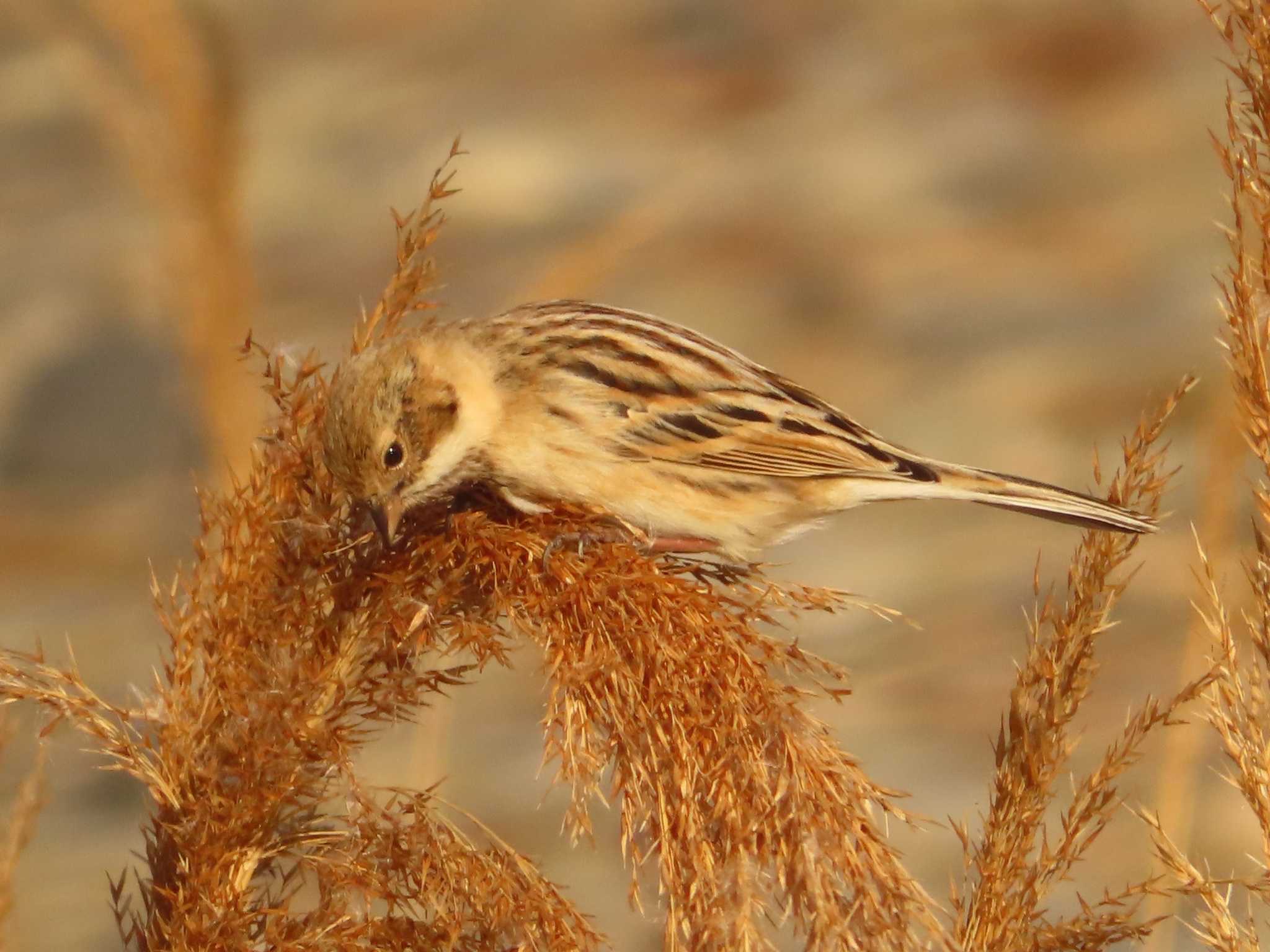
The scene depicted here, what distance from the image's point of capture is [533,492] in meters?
1.77

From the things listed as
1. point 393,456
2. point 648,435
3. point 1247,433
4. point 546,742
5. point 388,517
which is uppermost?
point 648,435

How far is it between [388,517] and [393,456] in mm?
115

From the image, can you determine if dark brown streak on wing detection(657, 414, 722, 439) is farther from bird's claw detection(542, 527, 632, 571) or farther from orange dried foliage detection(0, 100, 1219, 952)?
orange dried foliage detection(0, 100, 1219, 952)

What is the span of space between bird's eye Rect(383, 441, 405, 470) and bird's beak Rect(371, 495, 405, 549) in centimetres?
4

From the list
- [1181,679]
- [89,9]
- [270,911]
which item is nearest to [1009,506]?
[1181,679]

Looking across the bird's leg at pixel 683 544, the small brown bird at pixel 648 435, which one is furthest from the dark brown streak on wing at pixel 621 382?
the bird's leg at pixel 683 544

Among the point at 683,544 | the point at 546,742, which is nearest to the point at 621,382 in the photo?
the point at 683,544

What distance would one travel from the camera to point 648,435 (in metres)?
1.92

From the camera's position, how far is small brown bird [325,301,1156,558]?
1766 millimetres

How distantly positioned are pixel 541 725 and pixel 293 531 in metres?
0.33

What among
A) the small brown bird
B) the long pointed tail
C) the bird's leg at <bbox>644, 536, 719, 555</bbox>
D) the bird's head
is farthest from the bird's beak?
the long pointed tail

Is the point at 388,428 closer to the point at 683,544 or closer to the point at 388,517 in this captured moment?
the point at 388,517

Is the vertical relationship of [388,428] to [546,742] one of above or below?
above

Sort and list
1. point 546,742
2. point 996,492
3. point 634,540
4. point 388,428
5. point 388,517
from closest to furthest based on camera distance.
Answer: point 546,742 → point 388,517 → point 388,428 → point 634,540 → point 996,492
